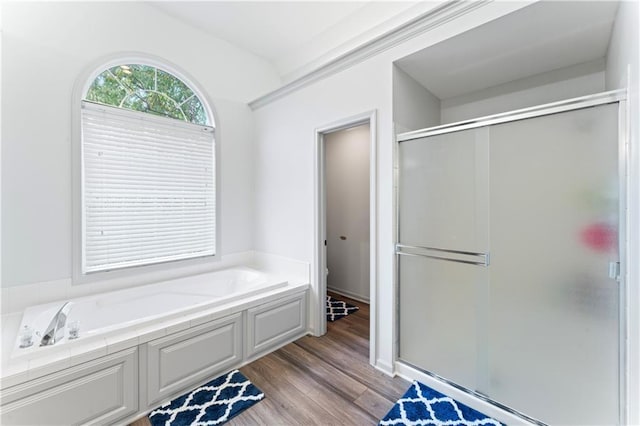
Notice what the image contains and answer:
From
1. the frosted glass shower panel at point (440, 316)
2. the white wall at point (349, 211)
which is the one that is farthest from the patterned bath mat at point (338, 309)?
the frosted glass shower panel at point (440, 316)

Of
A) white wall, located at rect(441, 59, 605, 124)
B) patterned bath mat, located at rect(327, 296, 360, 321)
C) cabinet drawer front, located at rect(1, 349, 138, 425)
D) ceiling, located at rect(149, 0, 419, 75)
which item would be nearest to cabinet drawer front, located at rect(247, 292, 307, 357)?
patterned bath mat, located at rect(327, 296, 360, 321)

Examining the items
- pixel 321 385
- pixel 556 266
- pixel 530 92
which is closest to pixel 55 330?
pixel 321 385

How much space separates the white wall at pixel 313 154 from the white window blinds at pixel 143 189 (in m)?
0.65

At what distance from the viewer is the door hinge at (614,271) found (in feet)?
4.20

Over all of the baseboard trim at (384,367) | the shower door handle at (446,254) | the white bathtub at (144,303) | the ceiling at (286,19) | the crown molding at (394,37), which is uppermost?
the ceiling at (286,19)

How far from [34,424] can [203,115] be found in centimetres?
280

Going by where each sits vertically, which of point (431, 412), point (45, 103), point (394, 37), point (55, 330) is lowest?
point (431, 412)

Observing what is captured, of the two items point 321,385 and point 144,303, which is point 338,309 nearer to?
point 321,385

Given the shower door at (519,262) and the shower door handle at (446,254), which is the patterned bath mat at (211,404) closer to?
the shower door at (519,262)

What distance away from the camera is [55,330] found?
5.12ft

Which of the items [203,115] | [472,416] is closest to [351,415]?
[472,416]

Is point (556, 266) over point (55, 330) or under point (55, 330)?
over

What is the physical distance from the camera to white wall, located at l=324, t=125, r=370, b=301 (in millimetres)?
3596

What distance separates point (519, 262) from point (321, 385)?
1593mm
